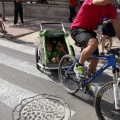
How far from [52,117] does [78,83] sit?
88cm

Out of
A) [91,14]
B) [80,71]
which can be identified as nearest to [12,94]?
[80,71]

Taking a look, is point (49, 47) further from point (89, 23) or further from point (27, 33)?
point (27, 33)

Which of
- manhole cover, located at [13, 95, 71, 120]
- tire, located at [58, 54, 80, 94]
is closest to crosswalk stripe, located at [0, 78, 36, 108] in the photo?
manhole cover, located at [13, 95, 71, 120]

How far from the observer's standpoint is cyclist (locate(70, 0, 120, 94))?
150 inches

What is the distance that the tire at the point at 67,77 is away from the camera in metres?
4.71

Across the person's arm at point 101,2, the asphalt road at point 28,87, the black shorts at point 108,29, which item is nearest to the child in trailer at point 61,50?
the asphalt road at point 28,87

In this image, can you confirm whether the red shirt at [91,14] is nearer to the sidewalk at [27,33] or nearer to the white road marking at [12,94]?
the white road marking at [12,94]

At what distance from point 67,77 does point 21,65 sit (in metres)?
2.03

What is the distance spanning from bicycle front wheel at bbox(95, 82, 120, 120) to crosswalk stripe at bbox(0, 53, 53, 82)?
1877 mm

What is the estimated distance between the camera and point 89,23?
4.08m

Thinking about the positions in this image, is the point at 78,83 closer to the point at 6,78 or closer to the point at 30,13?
the point at 6,78

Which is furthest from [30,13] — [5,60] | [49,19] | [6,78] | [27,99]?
[27,99]

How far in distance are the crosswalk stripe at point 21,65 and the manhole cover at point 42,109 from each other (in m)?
1.12

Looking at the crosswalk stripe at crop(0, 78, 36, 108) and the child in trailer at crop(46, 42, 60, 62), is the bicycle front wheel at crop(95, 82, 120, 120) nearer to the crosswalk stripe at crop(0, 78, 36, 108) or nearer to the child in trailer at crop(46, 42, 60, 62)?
the crosswalk stripe at crop(0, 78, 36, 108)
